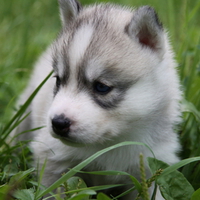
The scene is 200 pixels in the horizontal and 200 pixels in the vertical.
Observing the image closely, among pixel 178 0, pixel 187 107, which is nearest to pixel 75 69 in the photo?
pixel 187 107

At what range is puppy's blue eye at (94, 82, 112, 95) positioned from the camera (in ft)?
9.46

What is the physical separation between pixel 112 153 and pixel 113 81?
670mm

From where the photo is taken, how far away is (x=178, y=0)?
768 cm

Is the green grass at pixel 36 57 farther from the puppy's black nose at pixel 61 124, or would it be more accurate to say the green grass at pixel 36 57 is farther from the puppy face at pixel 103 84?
the puppy face at pixel 103 84

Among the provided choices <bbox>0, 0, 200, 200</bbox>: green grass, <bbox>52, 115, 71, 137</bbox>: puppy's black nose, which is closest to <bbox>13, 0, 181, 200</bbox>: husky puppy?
<bbox>52, 115, 71, 137</bbox>: puppy's black nose

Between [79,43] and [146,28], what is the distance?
549 millimetres

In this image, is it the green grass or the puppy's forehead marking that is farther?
the green grass

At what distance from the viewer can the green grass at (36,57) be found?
132 inches

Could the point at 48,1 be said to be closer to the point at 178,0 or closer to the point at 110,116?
the point at 178,0

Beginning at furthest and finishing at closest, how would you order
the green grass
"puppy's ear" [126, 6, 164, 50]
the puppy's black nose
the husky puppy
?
1. the green grass
2. "puppy's ear" [126, 6, 164, 50]
3. the husky puppy
4. the puppy's black nose

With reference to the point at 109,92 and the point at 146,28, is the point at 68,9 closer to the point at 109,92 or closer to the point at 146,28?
the point at 146,28

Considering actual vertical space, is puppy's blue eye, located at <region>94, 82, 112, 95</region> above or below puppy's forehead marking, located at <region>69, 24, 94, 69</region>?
below

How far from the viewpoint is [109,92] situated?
2.88m

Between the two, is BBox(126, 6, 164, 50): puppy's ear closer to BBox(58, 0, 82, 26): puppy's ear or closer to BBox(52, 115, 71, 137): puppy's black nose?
BBox(58, 0, 82, 26): puppy's ear
